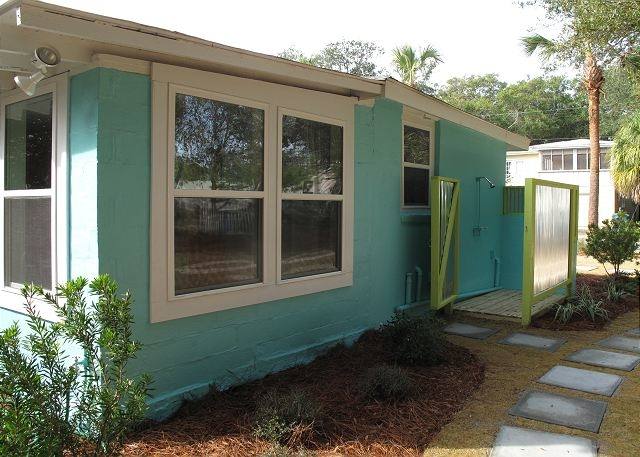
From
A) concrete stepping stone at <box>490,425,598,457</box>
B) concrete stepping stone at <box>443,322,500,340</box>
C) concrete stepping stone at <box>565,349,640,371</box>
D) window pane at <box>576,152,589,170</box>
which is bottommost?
concrete stepping stone at <box>490,425,598,457</box>

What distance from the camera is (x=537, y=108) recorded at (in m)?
45.4

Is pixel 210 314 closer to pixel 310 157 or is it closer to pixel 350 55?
pixel 310 157

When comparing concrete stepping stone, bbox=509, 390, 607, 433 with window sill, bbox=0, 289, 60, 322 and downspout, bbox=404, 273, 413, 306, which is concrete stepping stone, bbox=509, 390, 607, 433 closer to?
downspout, bbox=404, 273, 413, 306

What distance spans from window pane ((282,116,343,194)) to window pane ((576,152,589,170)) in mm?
22957

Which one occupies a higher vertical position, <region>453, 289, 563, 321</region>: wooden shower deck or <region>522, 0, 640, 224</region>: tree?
<region>522, 0, 640, 224</region>: tree

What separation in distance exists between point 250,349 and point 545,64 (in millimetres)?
14061

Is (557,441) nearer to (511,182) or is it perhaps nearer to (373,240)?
(373,240)

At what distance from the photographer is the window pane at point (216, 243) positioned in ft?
12.6

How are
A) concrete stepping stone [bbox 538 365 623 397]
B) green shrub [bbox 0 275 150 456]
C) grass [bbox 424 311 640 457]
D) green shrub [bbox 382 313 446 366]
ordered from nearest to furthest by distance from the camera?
green shrub [bbox 0 275 150 456] < grass [bbox 424 311 640 457] < concrete stepping stone [bbox 538 365 623 397] < green shrub [bbox 382 313 446 366]

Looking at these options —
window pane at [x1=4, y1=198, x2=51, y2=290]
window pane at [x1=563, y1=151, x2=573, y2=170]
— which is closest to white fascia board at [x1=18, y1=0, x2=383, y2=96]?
window pane at [x1=4, y1=198, x2=51, y2=290]

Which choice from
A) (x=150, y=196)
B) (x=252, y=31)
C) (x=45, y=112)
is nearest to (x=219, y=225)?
(x=150, y=196)

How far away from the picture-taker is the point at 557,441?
3.44 m

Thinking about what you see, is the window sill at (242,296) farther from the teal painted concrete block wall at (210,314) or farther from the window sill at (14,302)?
the window sill at (14,302)

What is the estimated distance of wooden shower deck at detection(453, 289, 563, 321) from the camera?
6.67 meters
